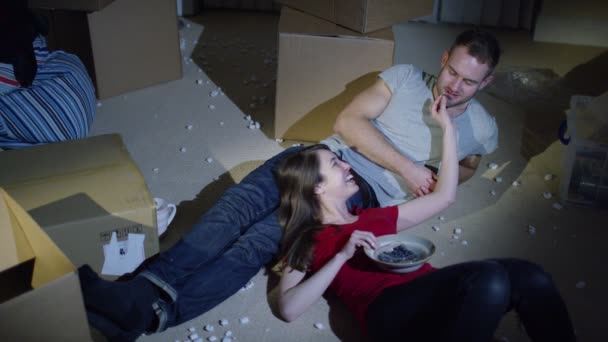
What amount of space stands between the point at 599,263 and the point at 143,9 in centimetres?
219

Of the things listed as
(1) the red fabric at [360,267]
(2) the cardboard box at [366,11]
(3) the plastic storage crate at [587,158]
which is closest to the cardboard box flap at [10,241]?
(1) the red fabric at [360,267]

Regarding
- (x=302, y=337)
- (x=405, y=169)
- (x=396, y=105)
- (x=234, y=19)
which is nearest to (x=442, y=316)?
(x=302, y=337)

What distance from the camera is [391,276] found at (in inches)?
64.4

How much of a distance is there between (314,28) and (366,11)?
0.73ft

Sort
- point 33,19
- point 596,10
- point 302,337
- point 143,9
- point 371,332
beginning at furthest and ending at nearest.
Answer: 1. point 596,10
2. point 143,9
3. point 33,19
4. point 302,337
5. point 371,332

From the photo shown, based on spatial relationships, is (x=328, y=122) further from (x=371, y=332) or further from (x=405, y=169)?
(x=371, y=332)

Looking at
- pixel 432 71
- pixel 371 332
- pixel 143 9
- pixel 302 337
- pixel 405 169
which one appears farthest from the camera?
pixel 432 71

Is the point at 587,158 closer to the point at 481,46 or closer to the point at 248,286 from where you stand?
the point at 481,46

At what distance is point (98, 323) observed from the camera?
4.95 feet

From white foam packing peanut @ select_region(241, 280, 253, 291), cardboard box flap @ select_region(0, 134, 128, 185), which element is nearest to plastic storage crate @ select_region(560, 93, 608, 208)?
white foam packing peanut @ select_region(241, 280, 253, 291)

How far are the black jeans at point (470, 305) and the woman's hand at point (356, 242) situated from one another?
13 centimetres

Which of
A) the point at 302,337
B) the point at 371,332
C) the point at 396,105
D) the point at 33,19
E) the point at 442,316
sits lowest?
the point at 302,337

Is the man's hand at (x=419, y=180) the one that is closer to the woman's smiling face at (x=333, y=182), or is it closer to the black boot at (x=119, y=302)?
the woman's smiling face at (x=333, y=182)

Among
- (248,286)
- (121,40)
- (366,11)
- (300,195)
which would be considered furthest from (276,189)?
(121,40)
